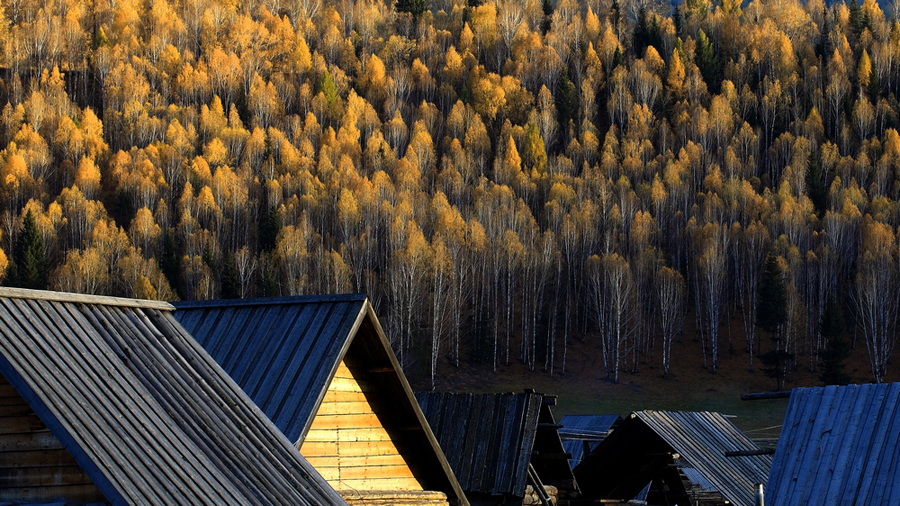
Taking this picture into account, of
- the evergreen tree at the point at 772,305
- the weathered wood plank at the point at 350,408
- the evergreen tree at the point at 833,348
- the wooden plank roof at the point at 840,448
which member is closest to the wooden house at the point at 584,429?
the wooden plank roof at the point at 840,448

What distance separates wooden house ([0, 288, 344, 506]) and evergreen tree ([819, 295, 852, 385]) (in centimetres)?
5822

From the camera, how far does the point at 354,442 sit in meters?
11.7

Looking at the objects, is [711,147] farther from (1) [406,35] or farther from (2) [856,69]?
(1) [406,35]

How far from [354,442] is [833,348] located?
5871 centimetres

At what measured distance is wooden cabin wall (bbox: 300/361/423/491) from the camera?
11.3m

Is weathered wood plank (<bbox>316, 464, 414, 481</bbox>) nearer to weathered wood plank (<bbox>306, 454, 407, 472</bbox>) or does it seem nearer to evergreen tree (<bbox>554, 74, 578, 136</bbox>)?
weathered wood plank (<bbox>306, 454, 407, 472</bbox>)

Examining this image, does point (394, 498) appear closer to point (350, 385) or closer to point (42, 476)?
point (350, 385)

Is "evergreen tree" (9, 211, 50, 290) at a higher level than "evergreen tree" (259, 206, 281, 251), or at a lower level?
lower

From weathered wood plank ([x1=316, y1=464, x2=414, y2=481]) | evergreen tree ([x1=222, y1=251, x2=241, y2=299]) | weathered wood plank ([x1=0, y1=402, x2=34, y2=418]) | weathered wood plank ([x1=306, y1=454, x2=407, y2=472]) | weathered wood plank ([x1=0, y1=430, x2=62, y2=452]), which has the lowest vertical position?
weathered wood plank ([x1=0, y1=430, x2=62, y2=452])

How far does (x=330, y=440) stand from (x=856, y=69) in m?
114

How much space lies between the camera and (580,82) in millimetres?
119625

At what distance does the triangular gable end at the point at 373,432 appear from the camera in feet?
37.1

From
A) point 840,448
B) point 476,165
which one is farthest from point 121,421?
point 476,165

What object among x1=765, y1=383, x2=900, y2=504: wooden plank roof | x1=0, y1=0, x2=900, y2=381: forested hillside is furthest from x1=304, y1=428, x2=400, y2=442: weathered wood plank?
x1=0, y1=0, x2=900, y2=381: forested hillside
